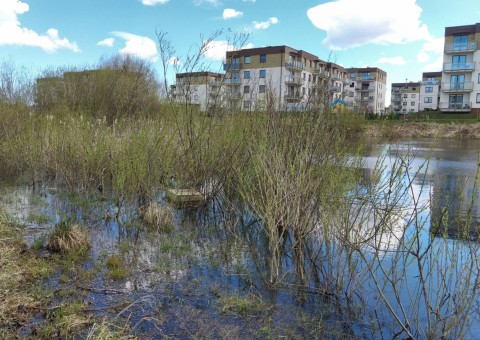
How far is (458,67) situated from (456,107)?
5.70 meters

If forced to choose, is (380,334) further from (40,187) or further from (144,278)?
(40,187)

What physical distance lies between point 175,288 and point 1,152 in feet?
36.3

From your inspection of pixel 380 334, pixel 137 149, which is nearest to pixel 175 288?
pixel 380 334

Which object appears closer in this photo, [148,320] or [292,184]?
[148,320]

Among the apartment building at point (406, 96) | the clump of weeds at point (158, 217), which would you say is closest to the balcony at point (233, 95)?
the clump of weeds at point (158, 217)

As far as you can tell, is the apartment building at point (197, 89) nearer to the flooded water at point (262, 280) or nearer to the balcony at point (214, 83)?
the balcony at point (214, 83)

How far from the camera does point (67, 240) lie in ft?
21.5

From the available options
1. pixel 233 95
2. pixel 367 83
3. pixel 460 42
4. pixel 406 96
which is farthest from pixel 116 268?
pixel 406 96

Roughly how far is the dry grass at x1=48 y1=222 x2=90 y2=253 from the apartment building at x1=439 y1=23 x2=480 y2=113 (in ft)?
196

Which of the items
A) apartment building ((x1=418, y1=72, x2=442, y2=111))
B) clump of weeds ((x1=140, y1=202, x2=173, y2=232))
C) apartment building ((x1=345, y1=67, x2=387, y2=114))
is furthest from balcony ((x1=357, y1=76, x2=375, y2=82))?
clump of weeds ((x1=140, y1=202, x2=173, y2=232))

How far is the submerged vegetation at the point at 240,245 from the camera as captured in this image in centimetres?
438

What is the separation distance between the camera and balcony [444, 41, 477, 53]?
5596 centimetres

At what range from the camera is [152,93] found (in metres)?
20.4

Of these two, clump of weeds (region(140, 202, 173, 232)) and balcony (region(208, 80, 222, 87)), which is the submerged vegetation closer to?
clump of weeds (region(140, 202, 173, 232))
